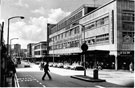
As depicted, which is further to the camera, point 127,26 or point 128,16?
point 128,16

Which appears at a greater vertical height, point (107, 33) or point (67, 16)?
point (67, 16)

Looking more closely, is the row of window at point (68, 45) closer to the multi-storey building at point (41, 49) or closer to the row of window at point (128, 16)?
the row of window at point (128, 16)

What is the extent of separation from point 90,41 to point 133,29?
14.9m

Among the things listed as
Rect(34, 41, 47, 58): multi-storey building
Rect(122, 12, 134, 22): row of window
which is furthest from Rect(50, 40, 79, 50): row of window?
Rect(34, 41, 47, 58): multi-storey building

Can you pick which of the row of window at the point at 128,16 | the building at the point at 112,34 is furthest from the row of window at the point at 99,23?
the row of window at the point at 128,16

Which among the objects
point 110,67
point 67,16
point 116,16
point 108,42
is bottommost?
point 110,67

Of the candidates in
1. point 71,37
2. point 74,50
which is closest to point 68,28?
point 71,37

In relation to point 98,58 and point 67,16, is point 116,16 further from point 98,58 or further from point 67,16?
point 67,16

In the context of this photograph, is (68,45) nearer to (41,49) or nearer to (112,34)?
(112,34)

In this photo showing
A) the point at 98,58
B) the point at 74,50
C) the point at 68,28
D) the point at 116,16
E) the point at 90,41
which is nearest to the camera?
the point at 116,16

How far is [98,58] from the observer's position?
58938mm

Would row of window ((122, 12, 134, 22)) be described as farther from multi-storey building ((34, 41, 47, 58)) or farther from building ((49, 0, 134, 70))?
multi-storey building ((34, 41, 47, 58))

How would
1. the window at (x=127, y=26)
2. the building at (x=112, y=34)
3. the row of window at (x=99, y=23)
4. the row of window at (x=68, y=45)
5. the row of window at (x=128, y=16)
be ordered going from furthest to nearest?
the row of window at (x=68, y=45) → the row of window at (x=99, y=23) → the row of window at (x=128, y=16) → the window at (x=127, y=26) → the building at (x=112, y=34)

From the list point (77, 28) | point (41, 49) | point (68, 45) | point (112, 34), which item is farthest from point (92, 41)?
point (41, 49)
